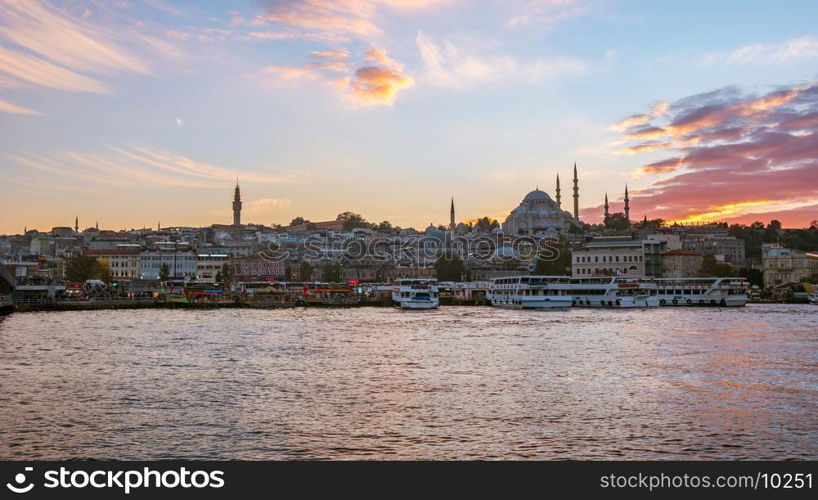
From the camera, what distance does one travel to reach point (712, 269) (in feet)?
357

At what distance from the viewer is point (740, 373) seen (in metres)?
25.0

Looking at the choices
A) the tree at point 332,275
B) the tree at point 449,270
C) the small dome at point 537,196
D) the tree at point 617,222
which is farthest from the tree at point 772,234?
the tree at point 332,275

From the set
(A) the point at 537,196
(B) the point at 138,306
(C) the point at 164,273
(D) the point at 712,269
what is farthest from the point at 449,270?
(A) the point at 537,196

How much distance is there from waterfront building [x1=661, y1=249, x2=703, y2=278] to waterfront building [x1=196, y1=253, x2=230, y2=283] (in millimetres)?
69442

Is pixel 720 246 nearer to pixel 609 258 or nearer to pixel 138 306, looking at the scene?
pixel 609 258

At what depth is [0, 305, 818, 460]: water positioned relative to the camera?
1472 centimetres

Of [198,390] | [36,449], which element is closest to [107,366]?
[198,390]

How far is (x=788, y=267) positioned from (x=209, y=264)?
90.3 meters

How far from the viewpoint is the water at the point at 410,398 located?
48.3ft

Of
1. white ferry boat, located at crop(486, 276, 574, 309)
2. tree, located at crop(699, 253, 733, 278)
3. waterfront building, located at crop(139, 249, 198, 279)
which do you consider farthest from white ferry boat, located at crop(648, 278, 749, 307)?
waterfront building, located at crop(139, 249, 198, 279)

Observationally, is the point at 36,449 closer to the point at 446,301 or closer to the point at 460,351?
the point at 460,351

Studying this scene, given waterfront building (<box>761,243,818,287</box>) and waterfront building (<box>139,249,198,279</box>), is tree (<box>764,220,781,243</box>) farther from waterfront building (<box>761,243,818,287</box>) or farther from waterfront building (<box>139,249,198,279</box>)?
waterfront building (<box>139,249,198,279</box>)
